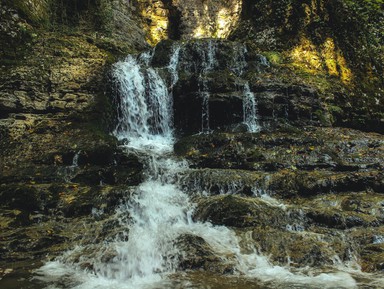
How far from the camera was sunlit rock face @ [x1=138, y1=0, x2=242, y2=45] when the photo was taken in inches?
834

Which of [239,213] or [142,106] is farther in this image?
[142,106]

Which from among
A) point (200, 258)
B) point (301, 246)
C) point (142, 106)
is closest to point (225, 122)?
point (142, 106)

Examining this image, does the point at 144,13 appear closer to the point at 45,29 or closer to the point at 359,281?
the point at 45,29

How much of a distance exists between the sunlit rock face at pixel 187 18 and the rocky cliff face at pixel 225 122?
11.5 ft

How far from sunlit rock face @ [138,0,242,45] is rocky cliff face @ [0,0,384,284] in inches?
138

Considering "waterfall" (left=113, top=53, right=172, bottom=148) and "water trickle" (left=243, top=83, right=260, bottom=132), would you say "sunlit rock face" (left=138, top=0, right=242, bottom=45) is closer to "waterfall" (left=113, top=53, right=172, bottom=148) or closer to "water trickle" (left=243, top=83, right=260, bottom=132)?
"waterfall" (left=113, top=53, right=172, bottom=148)

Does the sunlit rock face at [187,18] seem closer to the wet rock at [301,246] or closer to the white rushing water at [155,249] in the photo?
the white rushing water at [155,249]

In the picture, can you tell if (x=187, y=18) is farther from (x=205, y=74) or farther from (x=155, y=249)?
(x=155, y=249)

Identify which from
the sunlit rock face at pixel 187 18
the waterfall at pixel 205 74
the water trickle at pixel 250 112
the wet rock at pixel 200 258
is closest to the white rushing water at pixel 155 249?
the wet rock at pixel 200 258

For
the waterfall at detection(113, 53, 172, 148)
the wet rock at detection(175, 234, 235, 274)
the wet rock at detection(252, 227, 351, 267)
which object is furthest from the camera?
the waterfall at detection(113, 53, 172, 148)

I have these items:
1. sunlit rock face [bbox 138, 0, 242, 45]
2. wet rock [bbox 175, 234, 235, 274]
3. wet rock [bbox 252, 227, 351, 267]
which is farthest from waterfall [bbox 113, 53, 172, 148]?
sunlit rock face [bbox 138, 0, 242, 45]

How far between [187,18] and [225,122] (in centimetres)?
1261

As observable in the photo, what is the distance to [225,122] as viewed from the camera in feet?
37.5

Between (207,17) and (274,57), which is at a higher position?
(207,17)
